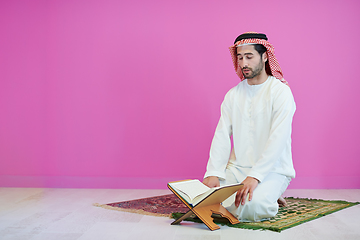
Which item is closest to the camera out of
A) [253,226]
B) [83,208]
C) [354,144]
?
[253,226]

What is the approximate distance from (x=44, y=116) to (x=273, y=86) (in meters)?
2.56

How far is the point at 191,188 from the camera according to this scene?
2287 millimetres

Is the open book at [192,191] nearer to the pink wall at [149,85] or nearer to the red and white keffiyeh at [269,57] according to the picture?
the red and white keffiyeh at [269,57]

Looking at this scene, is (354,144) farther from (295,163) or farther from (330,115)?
(295,163)

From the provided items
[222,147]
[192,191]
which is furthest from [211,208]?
[222,147]

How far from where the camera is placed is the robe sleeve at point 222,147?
2.63 metres

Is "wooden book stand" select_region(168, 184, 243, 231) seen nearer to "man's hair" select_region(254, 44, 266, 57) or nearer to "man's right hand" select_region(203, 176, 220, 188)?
"man's right hand" select_region(203, 176, 220, 188)

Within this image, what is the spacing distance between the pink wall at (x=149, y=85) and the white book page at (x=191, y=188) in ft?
5.05

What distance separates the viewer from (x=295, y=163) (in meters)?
3.84

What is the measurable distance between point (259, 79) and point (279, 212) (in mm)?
992

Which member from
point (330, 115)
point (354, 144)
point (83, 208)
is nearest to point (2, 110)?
point (83, 208)

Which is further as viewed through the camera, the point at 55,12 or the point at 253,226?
the point at 55,12

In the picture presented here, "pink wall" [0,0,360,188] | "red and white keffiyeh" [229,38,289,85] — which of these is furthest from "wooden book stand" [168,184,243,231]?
"pink wall" [0,0,360,188]

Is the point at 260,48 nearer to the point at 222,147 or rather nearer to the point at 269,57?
the point at 269,57
